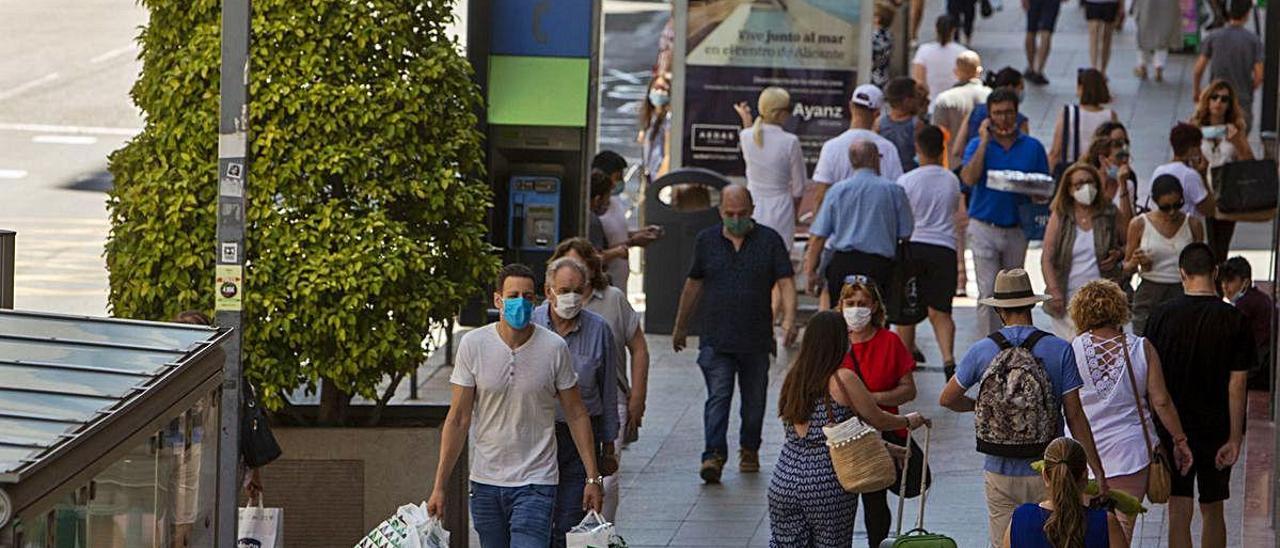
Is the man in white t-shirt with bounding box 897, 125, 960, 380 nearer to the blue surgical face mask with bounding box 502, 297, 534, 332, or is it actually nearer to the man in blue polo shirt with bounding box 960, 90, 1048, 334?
the man in blue polo shirt with bounding box 960, 90, 1048, 334

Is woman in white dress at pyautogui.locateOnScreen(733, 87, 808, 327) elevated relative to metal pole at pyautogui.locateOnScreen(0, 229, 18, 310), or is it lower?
elevated

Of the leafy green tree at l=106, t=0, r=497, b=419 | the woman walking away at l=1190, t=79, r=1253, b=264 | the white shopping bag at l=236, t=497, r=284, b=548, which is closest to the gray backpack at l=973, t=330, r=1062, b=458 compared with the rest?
the leafy green tree at l=106, t=0, r=497, b=419

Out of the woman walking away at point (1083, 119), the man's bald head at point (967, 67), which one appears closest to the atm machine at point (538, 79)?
the woman walking away at point (1083, 119)

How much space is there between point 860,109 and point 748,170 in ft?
3.81

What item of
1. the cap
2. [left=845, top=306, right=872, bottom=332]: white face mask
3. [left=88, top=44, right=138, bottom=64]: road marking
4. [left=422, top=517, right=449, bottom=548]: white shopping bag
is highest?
[left=88, top=44, right=138, bottom=64]: road marking

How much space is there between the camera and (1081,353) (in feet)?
31.4

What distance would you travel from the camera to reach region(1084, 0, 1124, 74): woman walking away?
2525 centimetres

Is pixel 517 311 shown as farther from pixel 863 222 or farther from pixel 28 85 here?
pixel 28 85

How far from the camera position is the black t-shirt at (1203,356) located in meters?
10.2

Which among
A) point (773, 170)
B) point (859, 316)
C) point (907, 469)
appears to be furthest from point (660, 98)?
point (907, 469)

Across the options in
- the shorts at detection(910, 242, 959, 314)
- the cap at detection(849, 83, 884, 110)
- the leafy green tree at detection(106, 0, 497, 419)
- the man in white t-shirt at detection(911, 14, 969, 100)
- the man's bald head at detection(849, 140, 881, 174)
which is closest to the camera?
the leafy green tree at detection(106, 0, 497, 419)

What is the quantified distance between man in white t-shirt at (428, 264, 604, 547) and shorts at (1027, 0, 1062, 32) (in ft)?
56.8

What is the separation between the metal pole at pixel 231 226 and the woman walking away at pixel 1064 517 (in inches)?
128

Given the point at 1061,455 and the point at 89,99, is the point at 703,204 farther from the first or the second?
the point at 89,99
